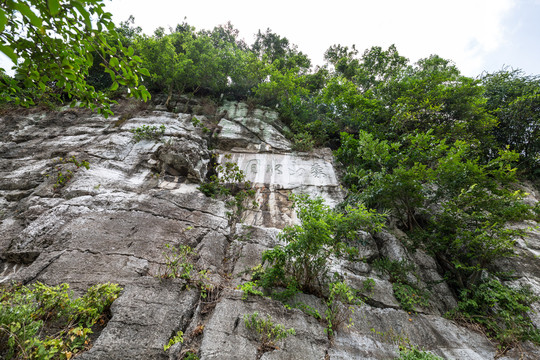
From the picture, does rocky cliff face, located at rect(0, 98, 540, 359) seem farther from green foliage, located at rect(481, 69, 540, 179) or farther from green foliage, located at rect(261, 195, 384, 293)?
green foliage, located at rect(481, 69, 540, 179)

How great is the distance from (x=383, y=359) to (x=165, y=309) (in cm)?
408

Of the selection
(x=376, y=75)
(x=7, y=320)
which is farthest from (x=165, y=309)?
(x=376, y=75)

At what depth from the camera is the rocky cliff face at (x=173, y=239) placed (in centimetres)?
351

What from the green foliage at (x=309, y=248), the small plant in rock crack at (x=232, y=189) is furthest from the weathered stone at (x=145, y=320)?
the small plant in rock crack at (x=232, y=189)

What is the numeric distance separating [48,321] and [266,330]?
10.8ft

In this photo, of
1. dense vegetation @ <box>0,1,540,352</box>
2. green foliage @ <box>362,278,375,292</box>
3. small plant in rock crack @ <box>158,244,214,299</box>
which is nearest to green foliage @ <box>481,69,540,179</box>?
dense vegetation @ <box>0,1,540,352</box>

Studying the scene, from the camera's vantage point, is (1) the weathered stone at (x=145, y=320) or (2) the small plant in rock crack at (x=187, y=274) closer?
(1) the weathered stone at (x=145, y=320)

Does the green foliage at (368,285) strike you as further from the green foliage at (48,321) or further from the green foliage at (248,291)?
the green foliage at (48,321)

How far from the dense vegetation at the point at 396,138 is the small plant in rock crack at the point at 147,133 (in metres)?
2.24

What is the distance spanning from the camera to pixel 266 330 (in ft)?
11.5

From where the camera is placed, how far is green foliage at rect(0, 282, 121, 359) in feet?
7.88

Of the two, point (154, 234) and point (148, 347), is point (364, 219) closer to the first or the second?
point (148, 347)

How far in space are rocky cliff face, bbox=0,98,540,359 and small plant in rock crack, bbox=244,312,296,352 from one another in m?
0.13

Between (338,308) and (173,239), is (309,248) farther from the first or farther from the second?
(173,239)
